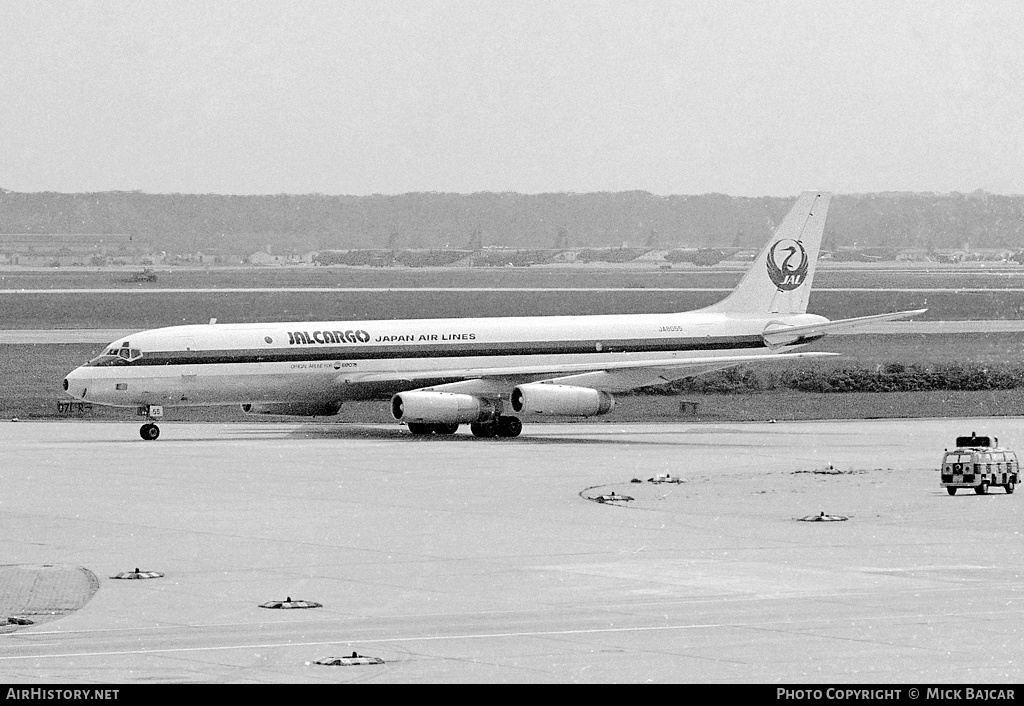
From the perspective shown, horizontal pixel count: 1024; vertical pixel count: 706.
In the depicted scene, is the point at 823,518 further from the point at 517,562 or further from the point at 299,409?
the point at 299,409

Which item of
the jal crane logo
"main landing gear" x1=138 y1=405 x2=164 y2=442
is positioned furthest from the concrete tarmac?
the jal crane logo

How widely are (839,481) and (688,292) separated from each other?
12269 cm

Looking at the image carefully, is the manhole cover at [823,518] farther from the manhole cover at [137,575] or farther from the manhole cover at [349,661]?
the manhole cover at [349,661]

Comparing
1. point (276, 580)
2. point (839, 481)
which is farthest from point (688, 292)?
point (276, 580)

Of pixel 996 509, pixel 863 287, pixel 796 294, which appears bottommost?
pixel 996 509

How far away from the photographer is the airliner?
163 ft

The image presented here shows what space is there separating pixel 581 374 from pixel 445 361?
4180mm

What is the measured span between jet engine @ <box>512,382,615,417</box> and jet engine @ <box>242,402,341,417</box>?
20.3 feet

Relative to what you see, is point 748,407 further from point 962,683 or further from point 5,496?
point 962,683

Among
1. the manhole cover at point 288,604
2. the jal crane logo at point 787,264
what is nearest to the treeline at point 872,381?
the jal crane logo at point 787,264

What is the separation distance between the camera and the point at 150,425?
49000mm

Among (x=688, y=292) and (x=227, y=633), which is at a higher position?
(x=688, y=292)
